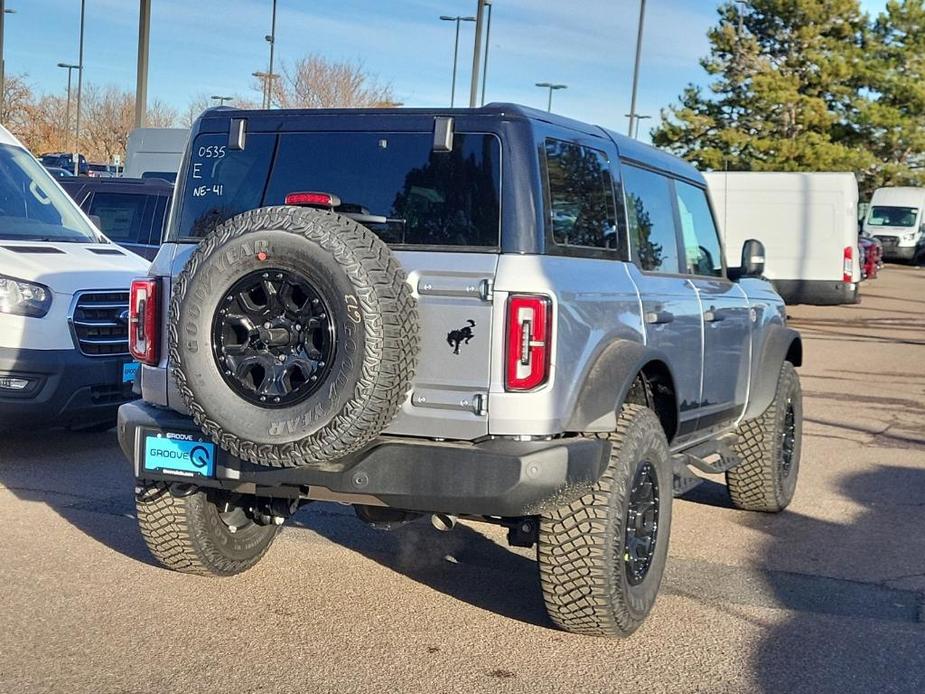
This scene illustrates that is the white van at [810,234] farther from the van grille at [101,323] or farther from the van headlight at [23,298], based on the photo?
the van headlight at [23,298]

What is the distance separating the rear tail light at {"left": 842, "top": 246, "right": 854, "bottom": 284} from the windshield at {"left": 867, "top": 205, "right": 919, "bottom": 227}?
88.3ft

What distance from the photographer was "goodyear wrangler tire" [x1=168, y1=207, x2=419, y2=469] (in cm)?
443

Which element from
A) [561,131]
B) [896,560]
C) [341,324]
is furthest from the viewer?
[896,560]

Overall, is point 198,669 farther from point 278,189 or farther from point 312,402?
point 278,189

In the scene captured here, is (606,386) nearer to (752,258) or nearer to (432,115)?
(432,115)

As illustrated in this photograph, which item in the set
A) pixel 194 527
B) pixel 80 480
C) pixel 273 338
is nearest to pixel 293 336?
pixel 273 338

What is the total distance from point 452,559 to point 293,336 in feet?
6.92

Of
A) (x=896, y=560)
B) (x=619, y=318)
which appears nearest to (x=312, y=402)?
(x=619, y=318)

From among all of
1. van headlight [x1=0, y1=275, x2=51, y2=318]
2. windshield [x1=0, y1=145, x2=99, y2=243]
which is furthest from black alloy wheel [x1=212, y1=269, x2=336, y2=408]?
windshield [x1=0, y1=145, x2=99, y2=243]

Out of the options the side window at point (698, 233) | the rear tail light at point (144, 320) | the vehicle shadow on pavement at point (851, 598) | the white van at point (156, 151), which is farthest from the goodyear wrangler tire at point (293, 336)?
the white van at point (156, 151)

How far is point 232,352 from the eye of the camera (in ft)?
15.1

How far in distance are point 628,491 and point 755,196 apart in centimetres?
1835

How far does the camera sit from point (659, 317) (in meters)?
5.61

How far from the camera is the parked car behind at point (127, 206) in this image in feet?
42.0
